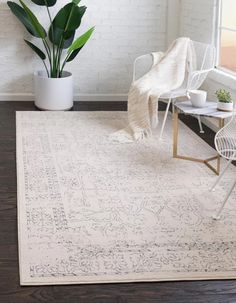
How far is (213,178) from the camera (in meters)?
3.83

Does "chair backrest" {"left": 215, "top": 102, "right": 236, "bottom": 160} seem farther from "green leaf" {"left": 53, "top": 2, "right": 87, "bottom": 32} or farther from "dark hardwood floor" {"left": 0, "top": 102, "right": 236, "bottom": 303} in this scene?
"green leaf" {"left": 53, "top": 2, "right": 87, "bottom": 32}

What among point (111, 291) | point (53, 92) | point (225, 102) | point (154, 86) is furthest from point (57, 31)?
point (111, 291)

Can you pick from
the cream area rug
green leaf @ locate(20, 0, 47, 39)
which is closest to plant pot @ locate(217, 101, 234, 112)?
the cream area rug

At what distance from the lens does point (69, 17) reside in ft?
17.8

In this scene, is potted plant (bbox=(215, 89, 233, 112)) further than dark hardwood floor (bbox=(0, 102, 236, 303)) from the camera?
Yes

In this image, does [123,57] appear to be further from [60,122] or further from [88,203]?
[88,203]

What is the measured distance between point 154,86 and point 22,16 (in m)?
1.65

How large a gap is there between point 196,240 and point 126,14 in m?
3.73

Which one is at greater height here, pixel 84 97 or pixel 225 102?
pixel 225 102

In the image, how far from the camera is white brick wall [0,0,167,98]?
5984 mm

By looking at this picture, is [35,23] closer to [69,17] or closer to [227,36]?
[69,17]

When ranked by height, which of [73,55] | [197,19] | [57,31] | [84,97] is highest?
[197,19]

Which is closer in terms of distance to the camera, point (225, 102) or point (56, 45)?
point (225, 102)

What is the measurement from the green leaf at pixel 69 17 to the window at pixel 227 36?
4.46 feet
